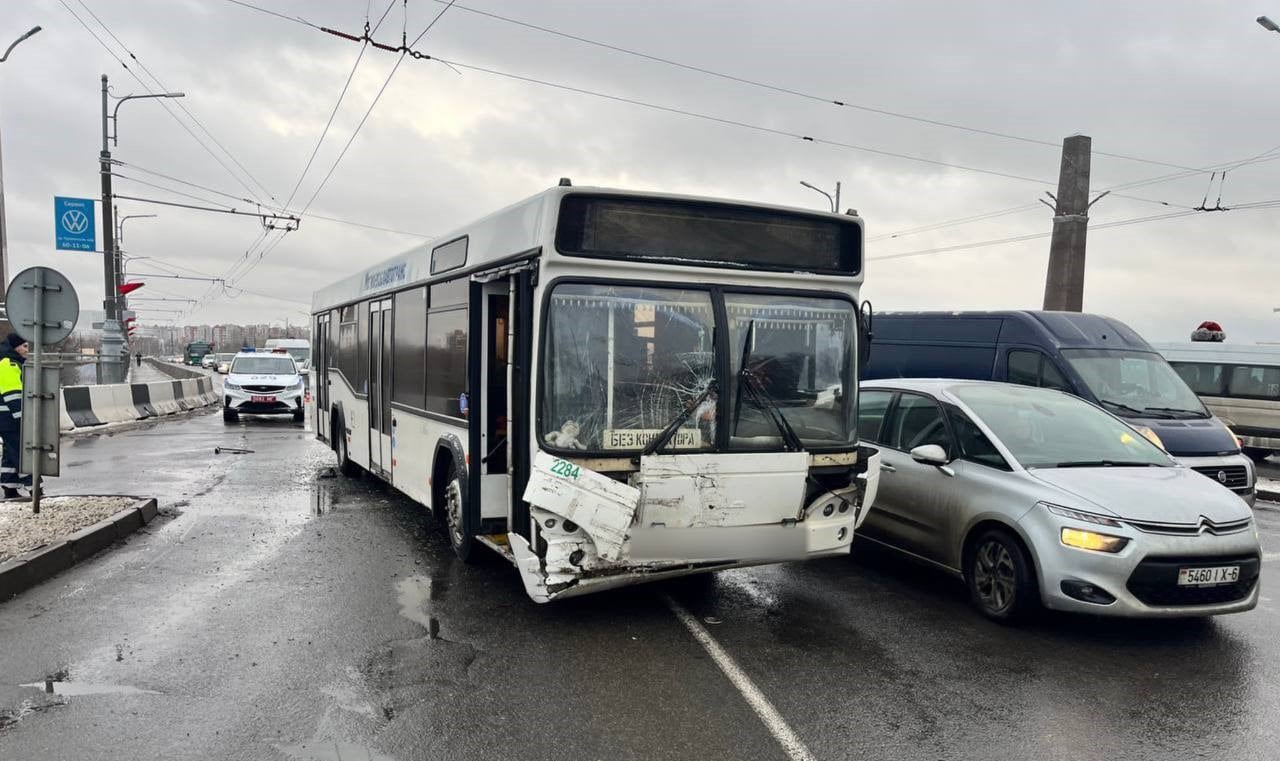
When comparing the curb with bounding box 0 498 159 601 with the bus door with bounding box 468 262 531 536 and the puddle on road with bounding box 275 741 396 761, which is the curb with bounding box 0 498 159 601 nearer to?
the bus door with bounding box 468 262 531 536

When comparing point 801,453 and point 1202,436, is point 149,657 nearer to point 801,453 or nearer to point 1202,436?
point 801,453

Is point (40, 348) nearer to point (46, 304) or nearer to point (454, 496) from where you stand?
point (46, 304)

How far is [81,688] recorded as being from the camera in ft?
14.8

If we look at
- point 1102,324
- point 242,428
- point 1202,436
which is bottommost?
point 242,428

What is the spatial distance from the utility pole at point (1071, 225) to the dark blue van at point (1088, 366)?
589 inches

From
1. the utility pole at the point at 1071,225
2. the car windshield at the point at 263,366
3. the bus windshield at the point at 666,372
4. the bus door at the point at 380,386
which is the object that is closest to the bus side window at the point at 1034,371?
the bus windshield at the point at 666,372

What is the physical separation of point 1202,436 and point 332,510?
10.1 meters

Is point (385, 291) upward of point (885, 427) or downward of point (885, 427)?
upward

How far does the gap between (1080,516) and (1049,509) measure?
7.6 inches

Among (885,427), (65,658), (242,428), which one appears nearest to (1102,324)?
(885,427)

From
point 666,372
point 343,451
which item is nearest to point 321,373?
point 343,451

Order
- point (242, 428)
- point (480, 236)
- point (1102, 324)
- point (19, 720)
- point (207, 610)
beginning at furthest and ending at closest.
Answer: point (242, 428), point (1102, 324), point (480, 236), point (207, 610), point (19, 720)

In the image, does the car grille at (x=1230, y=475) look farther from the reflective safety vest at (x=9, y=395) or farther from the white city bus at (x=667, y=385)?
the reflective safety vest at (x=9, y=395)

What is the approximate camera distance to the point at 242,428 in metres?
19.9
